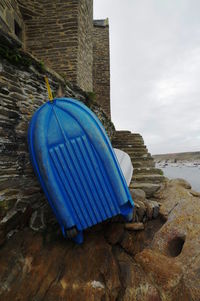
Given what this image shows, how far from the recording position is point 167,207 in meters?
3.04

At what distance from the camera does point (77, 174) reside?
1.97m

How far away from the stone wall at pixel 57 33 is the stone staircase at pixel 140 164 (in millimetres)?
2996

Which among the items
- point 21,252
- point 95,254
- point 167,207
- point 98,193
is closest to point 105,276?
point 95,254

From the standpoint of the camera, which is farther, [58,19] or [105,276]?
[58,19]

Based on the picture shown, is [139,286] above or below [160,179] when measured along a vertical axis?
below

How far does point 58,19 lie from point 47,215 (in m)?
5.90

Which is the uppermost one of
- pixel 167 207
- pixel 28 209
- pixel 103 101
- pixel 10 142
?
pixel 103 101

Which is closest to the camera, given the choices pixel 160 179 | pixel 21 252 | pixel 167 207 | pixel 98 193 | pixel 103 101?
pixel 21 252

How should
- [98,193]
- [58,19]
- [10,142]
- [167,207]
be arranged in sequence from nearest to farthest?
[98,193], [10,142], [167,207], [58,19]

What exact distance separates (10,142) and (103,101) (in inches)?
333

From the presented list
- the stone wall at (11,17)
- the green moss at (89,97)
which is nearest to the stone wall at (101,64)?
the stone wall at (11,17)

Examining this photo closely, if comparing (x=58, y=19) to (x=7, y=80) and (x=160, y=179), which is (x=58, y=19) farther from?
(x=160, y=179)

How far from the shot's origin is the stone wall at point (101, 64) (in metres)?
10.1

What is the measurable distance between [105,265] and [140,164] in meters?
3.44
